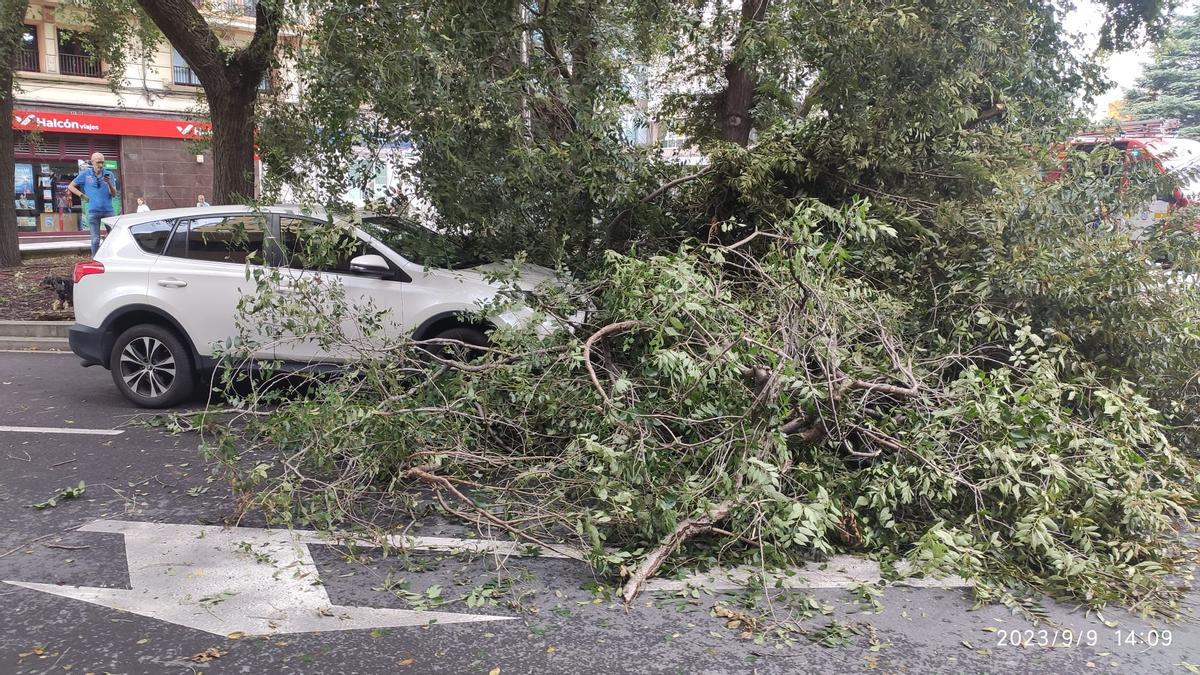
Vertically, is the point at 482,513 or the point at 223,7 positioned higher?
the point at 223,7

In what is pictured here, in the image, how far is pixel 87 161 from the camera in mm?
25969

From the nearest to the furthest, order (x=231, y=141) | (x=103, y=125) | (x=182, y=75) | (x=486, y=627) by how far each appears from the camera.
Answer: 1. (x=486, y=627)
2. (x=231, y=141)
3. (x=103, y=125)
4. (x=182, y=75)

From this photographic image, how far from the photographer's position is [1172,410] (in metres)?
5.55

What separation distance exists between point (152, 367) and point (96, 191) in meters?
6.44

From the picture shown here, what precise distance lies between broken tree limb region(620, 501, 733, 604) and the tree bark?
301 inches

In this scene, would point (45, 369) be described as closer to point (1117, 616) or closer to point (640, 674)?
point (640, 674)

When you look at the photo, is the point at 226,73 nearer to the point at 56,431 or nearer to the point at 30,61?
the point at 56,431

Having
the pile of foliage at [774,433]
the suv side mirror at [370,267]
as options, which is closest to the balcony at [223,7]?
the suv side mirror at [370,267]

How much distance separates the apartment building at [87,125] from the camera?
25797mm

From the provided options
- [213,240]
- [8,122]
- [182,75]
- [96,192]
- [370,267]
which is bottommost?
[370,267]

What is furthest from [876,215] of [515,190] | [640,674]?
[640,674]

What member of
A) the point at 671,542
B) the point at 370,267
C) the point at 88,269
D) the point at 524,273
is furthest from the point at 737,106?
the point at 671,542

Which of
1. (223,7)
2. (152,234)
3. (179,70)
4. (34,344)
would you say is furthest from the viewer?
(179,70)

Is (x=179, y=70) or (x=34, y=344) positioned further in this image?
(x=179, y=70)
